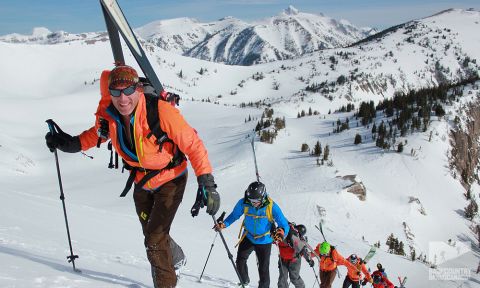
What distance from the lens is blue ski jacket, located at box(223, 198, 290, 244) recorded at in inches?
237

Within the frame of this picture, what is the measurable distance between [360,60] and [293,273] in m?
78.5

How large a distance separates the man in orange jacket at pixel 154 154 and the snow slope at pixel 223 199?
0.94 metres

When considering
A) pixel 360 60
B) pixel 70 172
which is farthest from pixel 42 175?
pixel 360 60

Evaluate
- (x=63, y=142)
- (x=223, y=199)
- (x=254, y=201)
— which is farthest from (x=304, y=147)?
(x=63, y=142)

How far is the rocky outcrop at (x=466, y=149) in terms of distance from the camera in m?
18.8

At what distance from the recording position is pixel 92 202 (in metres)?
14.6

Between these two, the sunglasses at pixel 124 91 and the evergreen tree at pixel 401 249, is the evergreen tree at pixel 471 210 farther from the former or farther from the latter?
the sunglasses at pixel 124 91

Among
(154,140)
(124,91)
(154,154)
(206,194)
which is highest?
(124,91)

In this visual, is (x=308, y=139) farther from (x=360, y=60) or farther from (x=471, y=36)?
(x=471, y=36)

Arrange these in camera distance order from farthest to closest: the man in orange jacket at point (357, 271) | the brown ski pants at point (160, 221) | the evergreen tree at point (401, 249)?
the evergreen tree at point (401, 249) < the man in orange jacket at point (357, 271) < the brown ski pants at point (160, 221)

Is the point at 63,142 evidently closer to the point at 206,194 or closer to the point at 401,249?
the point at 206,194

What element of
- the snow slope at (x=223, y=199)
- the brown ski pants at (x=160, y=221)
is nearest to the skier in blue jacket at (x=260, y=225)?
the snow slope at (x=223, y=199)

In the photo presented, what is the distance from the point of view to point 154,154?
3.19 metres

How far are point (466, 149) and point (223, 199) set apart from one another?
13.8 metres
